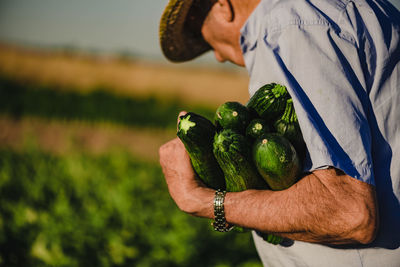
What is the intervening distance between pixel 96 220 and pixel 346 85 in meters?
4.25

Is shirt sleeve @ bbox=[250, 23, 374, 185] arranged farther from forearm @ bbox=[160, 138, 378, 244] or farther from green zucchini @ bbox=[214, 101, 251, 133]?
green zucchini @ bbox=[214, 101, 251, 133]

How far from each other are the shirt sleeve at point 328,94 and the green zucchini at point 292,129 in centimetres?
14

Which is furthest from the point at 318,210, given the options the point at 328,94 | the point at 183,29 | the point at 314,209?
the point at 183,29

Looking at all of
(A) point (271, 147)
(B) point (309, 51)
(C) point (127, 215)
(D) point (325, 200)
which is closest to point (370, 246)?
(D) point (325, 200)

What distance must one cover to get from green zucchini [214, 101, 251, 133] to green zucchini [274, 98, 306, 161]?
0.67ft

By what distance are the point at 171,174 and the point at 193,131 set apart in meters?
0.45

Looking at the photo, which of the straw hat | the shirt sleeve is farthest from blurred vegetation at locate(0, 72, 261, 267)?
the shirt sleeve

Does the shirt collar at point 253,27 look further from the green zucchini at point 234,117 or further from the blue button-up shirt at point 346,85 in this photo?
the green zucchini at point 234,117

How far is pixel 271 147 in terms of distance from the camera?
5.95 feet

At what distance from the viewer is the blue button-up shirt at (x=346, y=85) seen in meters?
1.68

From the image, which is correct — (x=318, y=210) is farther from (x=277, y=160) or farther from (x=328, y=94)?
(x=328, y=94)

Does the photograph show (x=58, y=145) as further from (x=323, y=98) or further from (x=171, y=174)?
(x=323, y=98)

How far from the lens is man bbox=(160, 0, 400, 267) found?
1.67 m

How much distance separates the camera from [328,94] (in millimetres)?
1686
